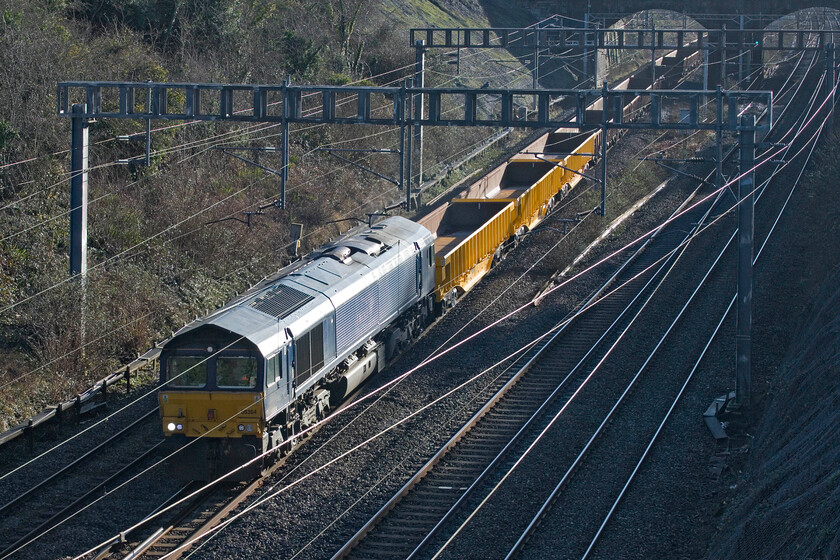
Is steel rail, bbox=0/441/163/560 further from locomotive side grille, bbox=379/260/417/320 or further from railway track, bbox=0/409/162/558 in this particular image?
locomotive side grille, bbox=379/260/417/320

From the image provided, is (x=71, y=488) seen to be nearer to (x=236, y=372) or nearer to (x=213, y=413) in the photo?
(x=213, y=413)

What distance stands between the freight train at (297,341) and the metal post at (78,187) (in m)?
4.31

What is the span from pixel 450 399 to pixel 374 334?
2062 mm

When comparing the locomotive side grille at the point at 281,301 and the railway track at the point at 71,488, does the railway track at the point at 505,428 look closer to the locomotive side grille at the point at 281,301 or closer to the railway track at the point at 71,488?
the locomotive side grille at the point at 281,301

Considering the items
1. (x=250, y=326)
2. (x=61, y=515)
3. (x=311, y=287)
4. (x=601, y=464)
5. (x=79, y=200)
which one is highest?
(x=79, y=200)

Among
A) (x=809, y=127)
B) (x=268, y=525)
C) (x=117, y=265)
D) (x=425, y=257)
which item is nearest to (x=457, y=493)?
(x=268, y=525)

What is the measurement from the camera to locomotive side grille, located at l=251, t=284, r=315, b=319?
15852mm

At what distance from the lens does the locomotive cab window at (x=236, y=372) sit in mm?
14781

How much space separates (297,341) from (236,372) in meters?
1.33

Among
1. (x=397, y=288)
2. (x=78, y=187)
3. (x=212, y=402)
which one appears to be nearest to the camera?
(x=212, y=402)

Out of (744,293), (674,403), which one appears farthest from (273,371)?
(744,293)

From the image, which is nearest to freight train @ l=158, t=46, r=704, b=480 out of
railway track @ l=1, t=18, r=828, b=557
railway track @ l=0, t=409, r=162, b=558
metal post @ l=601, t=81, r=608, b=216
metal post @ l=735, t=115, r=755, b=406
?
railway track @ l=1, t=18, r=828, b=557

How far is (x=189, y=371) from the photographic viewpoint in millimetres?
14875

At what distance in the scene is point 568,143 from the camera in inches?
1550
